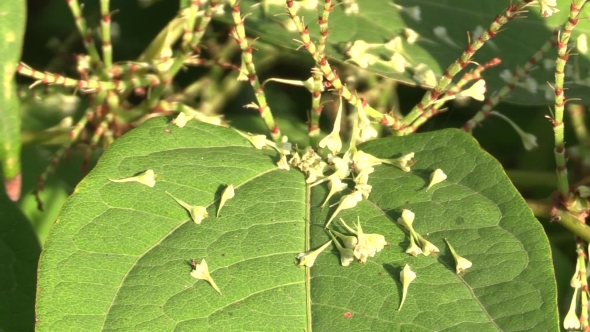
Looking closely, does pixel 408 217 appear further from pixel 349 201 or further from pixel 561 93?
pixel 561 93

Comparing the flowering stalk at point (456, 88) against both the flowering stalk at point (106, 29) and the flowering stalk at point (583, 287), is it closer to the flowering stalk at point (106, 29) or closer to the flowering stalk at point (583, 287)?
the flowering stalk at point (583, 287)

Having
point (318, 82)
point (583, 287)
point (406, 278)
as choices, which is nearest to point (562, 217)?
point (583, 287)

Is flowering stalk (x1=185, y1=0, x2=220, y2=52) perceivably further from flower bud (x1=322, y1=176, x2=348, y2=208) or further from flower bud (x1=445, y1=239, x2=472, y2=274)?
flower bud (x1=445, y1=239, x2=472, y2=274)

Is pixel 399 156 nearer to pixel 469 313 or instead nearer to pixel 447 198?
pixel 447 198

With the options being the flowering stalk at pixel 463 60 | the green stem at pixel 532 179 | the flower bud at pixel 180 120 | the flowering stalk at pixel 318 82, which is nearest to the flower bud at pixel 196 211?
the flower bud at pixel 180 120

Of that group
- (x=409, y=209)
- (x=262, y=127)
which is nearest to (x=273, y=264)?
(x=409, y=209)

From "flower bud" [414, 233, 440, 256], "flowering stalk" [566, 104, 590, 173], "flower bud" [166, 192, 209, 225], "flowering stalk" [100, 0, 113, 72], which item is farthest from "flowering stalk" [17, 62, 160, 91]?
"flowering stalk" [566, 104, 590, 173]
